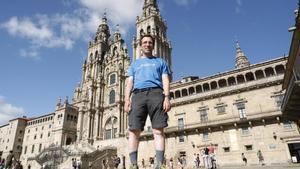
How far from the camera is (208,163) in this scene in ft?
49.1

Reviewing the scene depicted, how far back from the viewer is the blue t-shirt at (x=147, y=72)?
487 cm

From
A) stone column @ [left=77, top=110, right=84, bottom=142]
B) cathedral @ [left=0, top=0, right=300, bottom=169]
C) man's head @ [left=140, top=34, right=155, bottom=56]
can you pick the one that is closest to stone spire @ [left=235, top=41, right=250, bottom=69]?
cathedral @ [left=0, top=0, right=300, bottom=169]

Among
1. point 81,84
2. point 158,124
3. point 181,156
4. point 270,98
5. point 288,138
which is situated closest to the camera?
point 158,124

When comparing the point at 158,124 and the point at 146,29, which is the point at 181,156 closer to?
the point at 158,124

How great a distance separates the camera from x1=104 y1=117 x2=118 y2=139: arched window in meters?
48.2

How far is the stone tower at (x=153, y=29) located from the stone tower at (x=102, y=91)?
6225mm

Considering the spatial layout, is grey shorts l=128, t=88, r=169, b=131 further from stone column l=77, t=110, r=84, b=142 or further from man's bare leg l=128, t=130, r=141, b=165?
stone column l=77, t=110, r=84, b=142

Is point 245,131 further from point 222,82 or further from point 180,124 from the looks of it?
point 180,124

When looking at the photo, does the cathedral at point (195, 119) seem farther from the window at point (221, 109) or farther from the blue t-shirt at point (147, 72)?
the blue t-shirt at point (147, 72)

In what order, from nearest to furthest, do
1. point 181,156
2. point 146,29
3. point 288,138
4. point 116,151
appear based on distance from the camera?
point 288,138 < point 181,156 < point 116,151 < point 146,29

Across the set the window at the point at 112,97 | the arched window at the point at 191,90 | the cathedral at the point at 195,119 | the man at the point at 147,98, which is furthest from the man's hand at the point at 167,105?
the window at the point at 112,97

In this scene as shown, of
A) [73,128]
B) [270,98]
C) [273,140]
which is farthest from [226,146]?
[73,128]

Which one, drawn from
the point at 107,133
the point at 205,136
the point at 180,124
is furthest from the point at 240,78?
the point at 107,133

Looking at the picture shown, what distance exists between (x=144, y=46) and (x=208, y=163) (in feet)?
39.7
